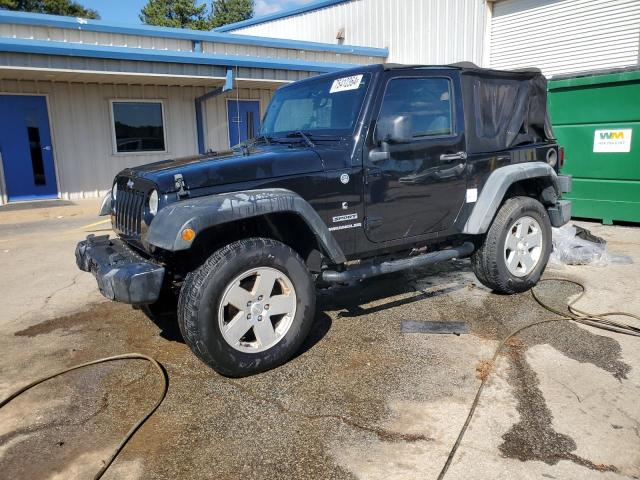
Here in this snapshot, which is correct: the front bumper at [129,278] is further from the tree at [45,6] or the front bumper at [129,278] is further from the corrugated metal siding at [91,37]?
the tree at [45,6]

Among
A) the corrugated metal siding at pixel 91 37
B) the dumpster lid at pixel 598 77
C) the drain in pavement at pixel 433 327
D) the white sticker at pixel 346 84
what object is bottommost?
the drain in pavement at pixel 433 327

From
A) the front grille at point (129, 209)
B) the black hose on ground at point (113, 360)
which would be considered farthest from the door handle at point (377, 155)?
the black hose on ground at point (113, 360)

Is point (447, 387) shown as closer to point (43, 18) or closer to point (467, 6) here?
point (43, 18)

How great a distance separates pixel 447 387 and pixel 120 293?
2111 millimetres

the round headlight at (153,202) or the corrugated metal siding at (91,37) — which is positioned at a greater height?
the corrugated metal siding at (91,37)

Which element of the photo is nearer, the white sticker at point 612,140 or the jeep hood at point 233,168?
the jeep hood at point 233,168

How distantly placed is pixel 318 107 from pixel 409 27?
42.9ft

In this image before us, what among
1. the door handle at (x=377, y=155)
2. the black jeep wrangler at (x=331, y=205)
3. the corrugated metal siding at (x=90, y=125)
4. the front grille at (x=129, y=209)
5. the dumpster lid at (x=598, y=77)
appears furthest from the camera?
the corrugated metal siding at (x=90, y=125)

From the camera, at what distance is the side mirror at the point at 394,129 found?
367 cm

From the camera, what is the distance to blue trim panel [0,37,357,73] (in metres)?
9.18

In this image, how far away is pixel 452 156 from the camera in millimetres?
4285

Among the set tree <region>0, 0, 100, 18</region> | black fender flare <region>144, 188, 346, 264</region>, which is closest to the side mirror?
black fender flare <region>144, 188, 346, 264</region>

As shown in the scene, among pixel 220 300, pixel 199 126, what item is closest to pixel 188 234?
pixel 220 300

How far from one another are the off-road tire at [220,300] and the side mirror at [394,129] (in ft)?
3.73
